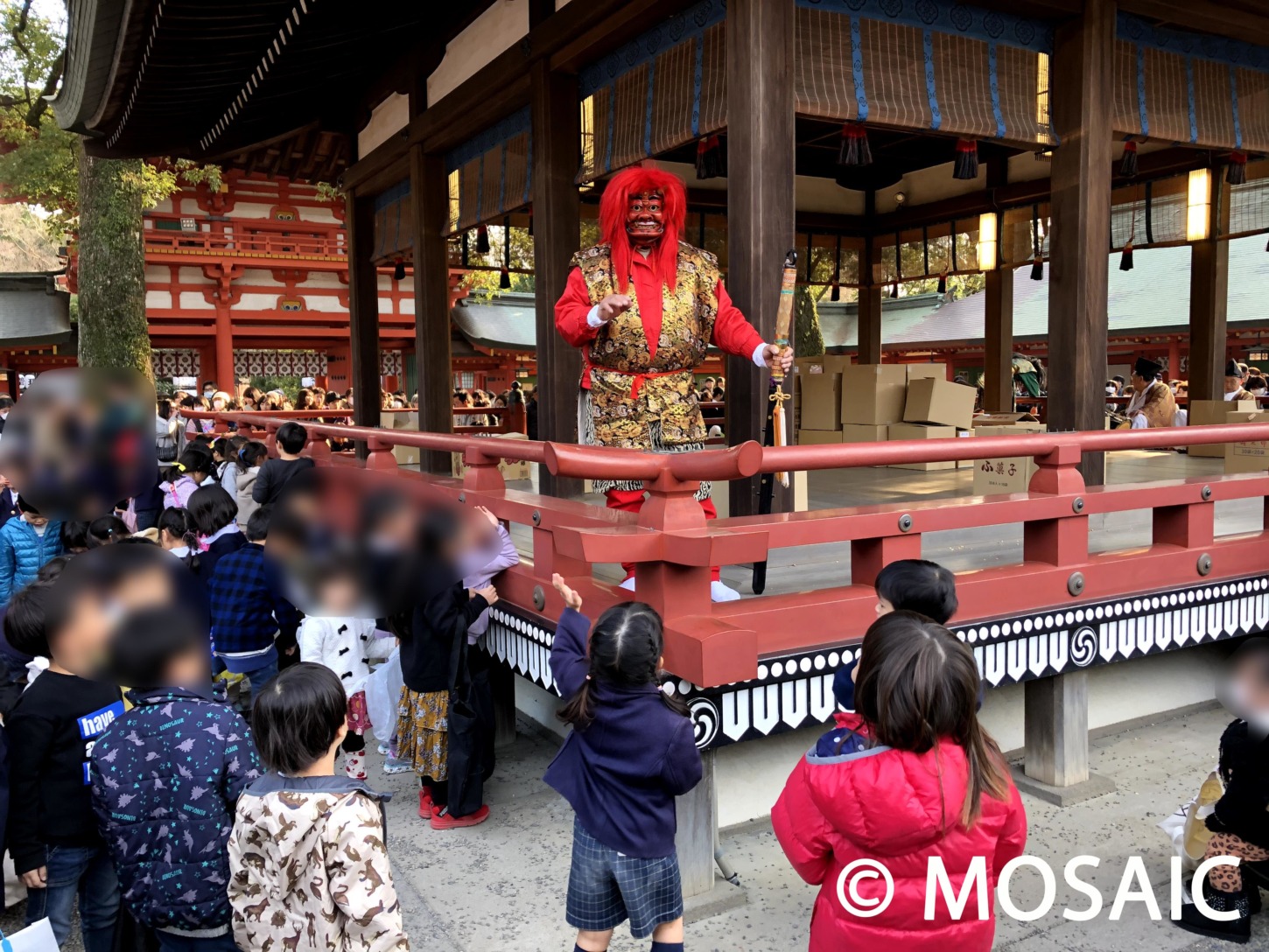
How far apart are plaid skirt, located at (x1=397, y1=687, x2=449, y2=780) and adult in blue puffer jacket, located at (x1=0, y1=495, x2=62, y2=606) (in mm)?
2272

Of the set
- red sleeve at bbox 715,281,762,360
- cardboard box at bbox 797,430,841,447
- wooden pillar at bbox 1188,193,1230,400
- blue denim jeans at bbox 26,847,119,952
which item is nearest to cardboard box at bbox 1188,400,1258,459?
wooden pillar at bbox 1188,193,1230,400

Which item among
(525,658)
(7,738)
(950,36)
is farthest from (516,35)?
(7,738)

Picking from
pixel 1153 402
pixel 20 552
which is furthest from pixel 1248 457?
pixel 20 552

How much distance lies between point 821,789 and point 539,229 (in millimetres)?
4723

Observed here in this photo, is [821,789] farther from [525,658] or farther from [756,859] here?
[525,658]

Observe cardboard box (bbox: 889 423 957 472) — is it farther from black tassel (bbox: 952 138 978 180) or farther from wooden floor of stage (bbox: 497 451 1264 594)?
black tassel (bbox: 952 138 978 180)

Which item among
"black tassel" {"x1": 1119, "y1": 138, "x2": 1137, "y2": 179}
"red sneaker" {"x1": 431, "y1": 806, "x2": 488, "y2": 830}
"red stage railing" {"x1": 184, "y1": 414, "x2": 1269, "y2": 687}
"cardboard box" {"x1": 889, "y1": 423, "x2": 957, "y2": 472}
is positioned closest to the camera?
"red stage railing" {"x1": 184, "y1": 414, "x2": 1269, "y2": 687}

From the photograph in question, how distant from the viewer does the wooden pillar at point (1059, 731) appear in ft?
12.9

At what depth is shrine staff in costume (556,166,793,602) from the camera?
3865mm

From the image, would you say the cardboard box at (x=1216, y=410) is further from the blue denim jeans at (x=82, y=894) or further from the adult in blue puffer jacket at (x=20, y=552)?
the adult in blue puffer jacket at (x=20, y=552)

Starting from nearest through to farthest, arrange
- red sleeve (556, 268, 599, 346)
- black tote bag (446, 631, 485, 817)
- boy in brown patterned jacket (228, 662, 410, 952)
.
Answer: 1. boy in brown patterned jacket (228, 662, 410, 952)
2. black tote bag (446, 631, 485, 817)
3. red sleeve (556, 268, 599, 346)

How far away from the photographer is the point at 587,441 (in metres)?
4.16

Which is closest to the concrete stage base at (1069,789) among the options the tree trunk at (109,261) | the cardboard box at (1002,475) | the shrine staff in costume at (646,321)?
the shrine staff in costume at (646,321)

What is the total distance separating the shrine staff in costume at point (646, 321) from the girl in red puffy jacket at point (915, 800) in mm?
2056
